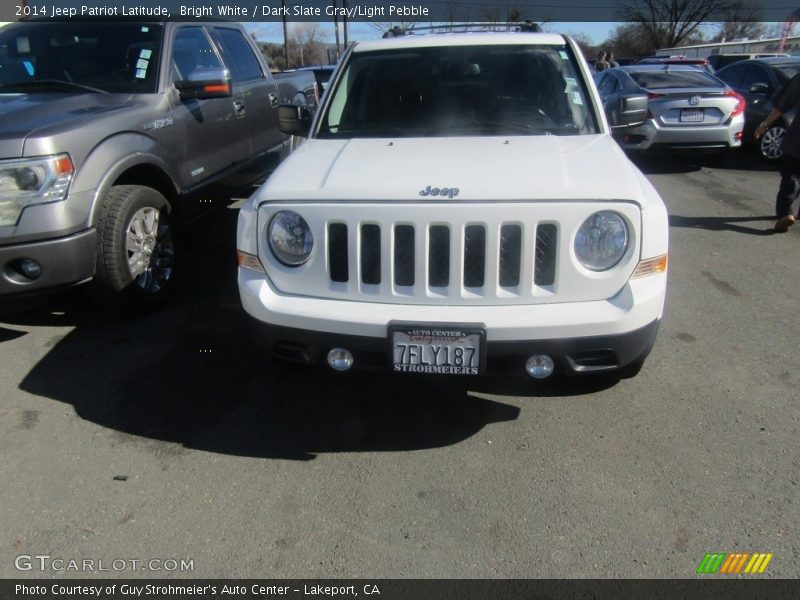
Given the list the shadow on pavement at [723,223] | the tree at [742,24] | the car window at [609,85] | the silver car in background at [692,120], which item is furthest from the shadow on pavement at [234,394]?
the tree at [742,24]

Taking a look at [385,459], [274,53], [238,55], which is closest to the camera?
[385,459]

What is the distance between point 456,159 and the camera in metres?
2.99

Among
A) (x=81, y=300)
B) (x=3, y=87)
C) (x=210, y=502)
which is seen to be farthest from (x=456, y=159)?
(x=3, y=87)

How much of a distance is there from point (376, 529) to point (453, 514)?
0.32 metres

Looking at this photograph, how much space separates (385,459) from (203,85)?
10.3 ft

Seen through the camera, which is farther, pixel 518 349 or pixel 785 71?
pixel 785 71

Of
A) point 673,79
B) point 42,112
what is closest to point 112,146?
point 42,112

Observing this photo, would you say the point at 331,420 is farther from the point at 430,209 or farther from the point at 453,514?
the point at 430,209

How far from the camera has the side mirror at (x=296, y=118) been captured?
412cm

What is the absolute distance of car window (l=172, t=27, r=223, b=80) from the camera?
4.85 meters

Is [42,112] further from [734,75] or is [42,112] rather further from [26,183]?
[734,75]

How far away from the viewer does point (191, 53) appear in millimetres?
5102

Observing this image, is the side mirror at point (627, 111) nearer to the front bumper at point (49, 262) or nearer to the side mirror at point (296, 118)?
the side mirror at point (296, 118)

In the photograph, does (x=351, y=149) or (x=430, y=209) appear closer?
(x=430, y=209)
